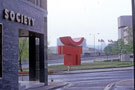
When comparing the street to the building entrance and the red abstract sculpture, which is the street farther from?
the red abstract sculpture

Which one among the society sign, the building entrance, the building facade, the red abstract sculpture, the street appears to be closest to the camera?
the building facade

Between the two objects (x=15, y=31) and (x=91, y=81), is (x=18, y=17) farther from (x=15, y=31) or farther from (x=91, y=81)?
(x=91, y=81)

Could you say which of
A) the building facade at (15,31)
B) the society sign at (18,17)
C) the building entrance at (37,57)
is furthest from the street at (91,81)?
the society sign at (18,17)

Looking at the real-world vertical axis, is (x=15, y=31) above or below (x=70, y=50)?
above

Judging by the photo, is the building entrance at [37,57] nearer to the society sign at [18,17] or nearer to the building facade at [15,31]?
the building facade at [15,31]

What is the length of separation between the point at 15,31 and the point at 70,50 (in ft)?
99.2

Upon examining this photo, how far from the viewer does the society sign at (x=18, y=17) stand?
15430 mm

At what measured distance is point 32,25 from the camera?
1925 cm

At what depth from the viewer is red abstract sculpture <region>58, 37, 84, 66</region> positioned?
45.9 metres

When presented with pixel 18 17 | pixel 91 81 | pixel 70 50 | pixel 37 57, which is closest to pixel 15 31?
pixel 18 17

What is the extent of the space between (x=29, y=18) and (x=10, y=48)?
341 cm

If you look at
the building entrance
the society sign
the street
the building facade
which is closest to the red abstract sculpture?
the street

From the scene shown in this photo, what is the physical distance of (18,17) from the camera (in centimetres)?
1697

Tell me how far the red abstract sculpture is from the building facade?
23.8 metres
